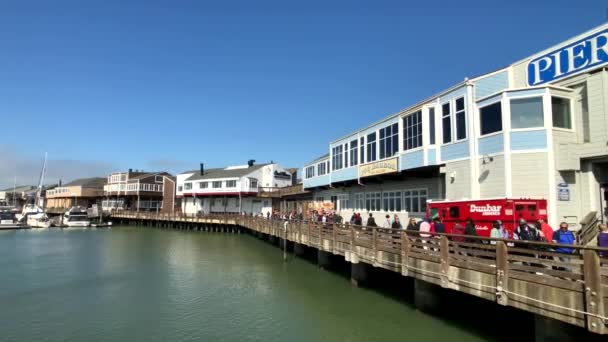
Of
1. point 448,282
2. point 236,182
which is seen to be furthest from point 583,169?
point 236,182

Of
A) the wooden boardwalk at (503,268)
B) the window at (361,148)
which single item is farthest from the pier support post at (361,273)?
the window at (361,148)

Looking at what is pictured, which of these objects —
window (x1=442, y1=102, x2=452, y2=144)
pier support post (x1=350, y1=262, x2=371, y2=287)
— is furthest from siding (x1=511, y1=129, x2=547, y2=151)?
pier support post (x1=350, y1=262, x2=371, y2=287)

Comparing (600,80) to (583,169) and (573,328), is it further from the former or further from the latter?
(573,328)

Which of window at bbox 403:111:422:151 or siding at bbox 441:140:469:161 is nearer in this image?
siding at bbox 441:140:469:161

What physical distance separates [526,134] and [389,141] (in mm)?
9063

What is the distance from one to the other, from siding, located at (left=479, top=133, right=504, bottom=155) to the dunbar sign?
9.43ft

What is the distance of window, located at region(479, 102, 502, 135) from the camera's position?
1588 cm

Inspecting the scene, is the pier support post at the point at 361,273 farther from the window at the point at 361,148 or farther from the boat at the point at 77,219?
the boat at the point at 77,219

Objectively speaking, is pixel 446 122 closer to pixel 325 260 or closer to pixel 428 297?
pixel 428 297

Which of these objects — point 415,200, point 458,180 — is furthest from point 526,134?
point 415,200

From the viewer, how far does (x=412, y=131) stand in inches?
830

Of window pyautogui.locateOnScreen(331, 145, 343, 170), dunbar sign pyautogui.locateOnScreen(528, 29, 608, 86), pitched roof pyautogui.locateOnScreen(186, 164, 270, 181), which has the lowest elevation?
window pyautogui.locateOnScreen(331, 145, 343, 170)

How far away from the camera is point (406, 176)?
73.8ft

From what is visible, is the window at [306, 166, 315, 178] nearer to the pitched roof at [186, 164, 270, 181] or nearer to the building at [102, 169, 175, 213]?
the pitched roof at [186, 164, 270, 181]
